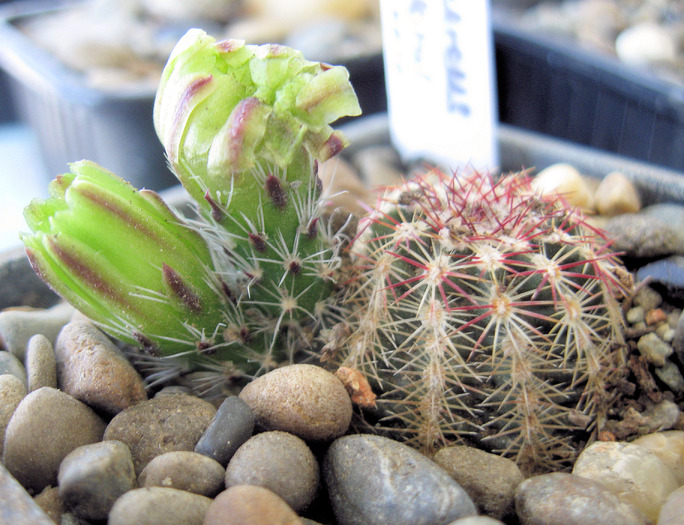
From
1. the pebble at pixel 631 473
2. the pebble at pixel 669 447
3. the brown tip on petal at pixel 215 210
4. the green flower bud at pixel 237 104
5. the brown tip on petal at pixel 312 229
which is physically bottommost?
the pebble at pixel 669 447

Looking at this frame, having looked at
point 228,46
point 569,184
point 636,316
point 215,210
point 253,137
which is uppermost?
point 228,46

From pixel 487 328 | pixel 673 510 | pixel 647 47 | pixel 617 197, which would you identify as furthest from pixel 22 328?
pixel 647 47

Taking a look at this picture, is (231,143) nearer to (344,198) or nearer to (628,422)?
(344,198)

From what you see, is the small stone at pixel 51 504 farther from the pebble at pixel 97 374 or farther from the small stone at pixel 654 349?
the small stone at pixel 654 349

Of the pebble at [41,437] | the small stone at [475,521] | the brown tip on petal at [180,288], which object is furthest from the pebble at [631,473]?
the pebble at [41,437]

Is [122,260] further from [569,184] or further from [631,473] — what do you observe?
[569,184]

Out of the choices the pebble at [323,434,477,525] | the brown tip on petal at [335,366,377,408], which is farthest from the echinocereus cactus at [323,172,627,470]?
the pebble at [323,434,477,525]
